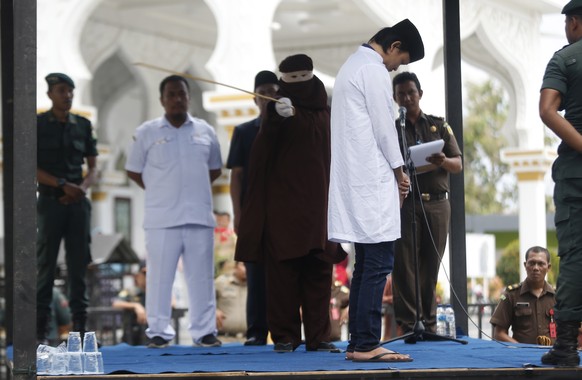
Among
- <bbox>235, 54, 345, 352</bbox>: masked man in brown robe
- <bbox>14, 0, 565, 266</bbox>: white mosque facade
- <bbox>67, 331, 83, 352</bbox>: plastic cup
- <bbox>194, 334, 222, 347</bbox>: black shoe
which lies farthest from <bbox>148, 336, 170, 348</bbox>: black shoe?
<bbox>14, 0, 565, 266</bbox>: white mosque facade

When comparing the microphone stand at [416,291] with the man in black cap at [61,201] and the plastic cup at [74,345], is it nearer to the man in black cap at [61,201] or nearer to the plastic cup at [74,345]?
the plastic cup at [74,345]

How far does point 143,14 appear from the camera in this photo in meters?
21.4

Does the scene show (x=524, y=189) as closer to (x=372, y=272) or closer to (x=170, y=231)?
(x=170, y=231)

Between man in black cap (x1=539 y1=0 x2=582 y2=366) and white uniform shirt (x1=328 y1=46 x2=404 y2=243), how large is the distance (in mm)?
867

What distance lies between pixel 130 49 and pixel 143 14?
68cm

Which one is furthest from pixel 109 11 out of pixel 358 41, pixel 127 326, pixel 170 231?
pixel 170 231

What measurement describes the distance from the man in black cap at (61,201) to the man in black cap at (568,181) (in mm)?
3938

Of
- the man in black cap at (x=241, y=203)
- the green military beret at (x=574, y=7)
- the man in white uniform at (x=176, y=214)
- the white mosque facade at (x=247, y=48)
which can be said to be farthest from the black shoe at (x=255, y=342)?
the white mosque facade at (x=247, y=48)

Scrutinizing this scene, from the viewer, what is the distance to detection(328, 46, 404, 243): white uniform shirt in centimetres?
659

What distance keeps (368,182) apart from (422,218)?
2074 mm

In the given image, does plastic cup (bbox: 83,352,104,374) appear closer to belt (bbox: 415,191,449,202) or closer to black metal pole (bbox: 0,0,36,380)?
black metal pole (bbox: 0,0,36,380)

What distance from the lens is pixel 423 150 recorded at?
7.84m

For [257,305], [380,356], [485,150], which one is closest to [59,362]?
[380,356]

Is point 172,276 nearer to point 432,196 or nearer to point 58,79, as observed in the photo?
point 58,79
